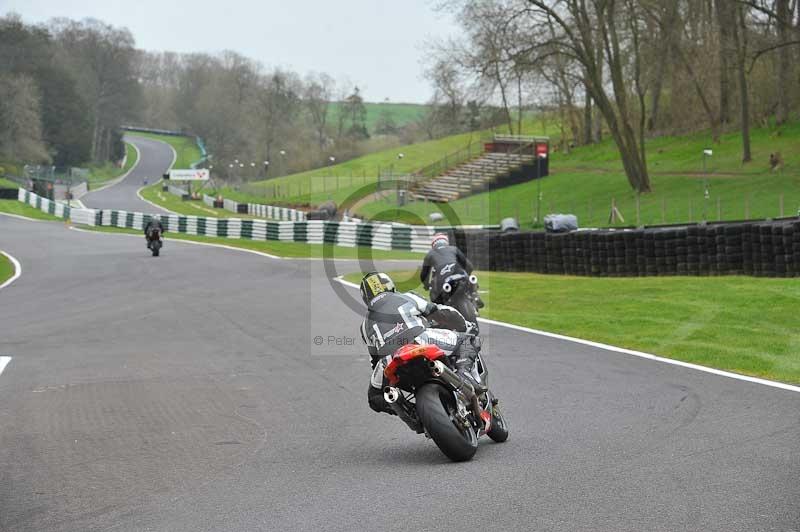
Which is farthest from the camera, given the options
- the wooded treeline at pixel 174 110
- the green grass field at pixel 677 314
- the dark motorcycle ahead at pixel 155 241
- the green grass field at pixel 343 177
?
the wooded treeline at pixel 174 110

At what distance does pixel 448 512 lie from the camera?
6.10m

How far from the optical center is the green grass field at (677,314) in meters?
13.4

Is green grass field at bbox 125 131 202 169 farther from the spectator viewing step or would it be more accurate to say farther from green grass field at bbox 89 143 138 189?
the spectator viewing step

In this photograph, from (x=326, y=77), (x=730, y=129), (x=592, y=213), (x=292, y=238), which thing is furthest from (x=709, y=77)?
(x=326, y=77)

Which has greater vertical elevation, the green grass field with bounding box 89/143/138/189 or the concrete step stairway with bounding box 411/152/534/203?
the green grass field with bounding box 89/143/138/189

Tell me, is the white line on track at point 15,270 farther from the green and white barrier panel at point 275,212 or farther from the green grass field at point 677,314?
the green and white barrier panel at point 275,212

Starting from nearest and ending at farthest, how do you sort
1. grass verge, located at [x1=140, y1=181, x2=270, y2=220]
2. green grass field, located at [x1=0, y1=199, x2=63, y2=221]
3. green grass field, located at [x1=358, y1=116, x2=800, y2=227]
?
green grass field, located at [x1=358, y1=116, x2=800, y2=227] → green grass field, located at [x1=0, y1=199, x2=63, y2=221] → grass verge, located at [x1=140, y1=181, x2=270, y2=220]

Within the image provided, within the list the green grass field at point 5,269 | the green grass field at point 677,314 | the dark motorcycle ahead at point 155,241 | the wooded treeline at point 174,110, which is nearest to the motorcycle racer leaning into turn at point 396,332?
the green grass field at point 677,314

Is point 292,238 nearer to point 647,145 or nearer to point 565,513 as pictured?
point 647,145

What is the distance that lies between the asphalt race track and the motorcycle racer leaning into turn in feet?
2.01

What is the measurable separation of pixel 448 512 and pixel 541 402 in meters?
4.20

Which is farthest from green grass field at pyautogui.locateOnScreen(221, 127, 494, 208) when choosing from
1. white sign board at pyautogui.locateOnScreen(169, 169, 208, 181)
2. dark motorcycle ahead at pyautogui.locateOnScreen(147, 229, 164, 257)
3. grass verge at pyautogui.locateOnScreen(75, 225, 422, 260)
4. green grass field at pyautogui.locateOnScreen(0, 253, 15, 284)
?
green grass field at pyautogui.locateOnScreen(0, 253, 15, 284)

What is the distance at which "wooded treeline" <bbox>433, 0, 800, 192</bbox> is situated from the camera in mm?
43469

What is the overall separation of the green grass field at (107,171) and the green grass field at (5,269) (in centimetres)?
7718
